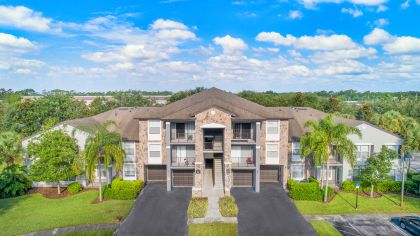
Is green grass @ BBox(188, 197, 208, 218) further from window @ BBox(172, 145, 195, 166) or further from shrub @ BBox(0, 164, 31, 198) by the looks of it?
shrub @ BBox(0, 164, 31, 198)

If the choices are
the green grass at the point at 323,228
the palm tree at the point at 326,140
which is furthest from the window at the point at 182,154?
the green grass at the point at 323,228

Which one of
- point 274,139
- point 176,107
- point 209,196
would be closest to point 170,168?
point 209,196

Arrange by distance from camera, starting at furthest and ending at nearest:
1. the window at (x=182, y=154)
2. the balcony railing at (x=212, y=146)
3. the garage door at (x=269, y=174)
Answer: the garage door at (x=269, y=174) → the window at (x=182, y=154) → the balcony railing at (x=212, y=146)

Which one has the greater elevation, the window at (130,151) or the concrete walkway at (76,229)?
the window at (130,151)

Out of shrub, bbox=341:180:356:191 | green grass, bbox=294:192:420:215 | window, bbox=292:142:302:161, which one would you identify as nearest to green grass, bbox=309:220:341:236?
green grass, bbox=294:192:420:215

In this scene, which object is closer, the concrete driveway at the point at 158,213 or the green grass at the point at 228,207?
the concrete driveway at the point at 158,213

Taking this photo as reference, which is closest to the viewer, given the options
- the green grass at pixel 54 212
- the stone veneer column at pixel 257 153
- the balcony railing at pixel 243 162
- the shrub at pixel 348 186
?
the green grass at pixel 54 212

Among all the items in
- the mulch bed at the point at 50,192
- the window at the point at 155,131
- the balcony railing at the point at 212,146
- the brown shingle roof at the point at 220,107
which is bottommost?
the mulch bed at the point at 50,192

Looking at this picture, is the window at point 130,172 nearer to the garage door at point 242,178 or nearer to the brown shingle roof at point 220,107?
the brown shingle roof at point 220,107
